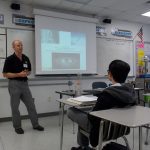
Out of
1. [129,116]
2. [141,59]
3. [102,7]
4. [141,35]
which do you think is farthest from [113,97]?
[141,35]

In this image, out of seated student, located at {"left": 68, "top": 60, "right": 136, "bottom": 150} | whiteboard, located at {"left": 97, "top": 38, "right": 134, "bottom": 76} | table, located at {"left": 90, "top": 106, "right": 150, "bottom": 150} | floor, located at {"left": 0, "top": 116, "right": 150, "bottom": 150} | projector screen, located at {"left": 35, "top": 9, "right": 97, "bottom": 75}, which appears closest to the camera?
table, located at {"left": 90, "top": 106, "right": 150, "bottom": 150}

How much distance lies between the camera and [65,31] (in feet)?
16.4

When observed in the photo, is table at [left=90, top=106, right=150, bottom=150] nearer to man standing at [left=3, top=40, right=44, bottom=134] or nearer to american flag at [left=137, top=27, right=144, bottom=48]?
man standing at [left=3, top=40, right=44, bottom=134]

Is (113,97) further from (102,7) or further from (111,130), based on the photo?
(102,7)

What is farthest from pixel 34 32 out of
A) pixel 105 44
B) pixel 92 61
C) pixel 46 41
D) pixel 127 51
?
pixel 127 51

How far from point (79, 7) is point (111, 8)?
820mm

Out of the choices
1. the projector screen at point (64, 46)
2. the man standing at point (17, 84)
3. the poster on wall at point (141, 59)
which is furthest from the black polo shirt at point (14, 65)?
the poster on wall at point (141, 59)

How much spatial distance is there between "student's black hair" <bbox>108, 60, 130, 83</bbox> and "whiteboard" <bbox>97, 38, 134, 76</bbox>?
383 centimetres

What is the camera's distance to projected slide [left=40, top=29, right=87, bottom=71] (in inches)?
187

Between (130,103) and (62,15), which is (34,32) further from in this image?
(130,103)

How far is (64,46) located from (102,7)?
4.41ft

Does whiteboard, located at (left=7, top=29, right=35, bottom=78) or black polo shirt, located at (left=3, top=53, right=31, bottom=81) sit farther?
whiteboard, located at (left=7, top=29, right=35, bottom=78)

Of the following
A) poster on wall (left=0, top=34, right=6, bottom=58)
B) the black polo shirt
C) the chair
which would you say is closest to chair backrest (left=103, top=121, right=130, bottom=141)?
the chair

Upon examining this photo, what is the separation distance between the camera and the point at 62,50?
5.00 metres
